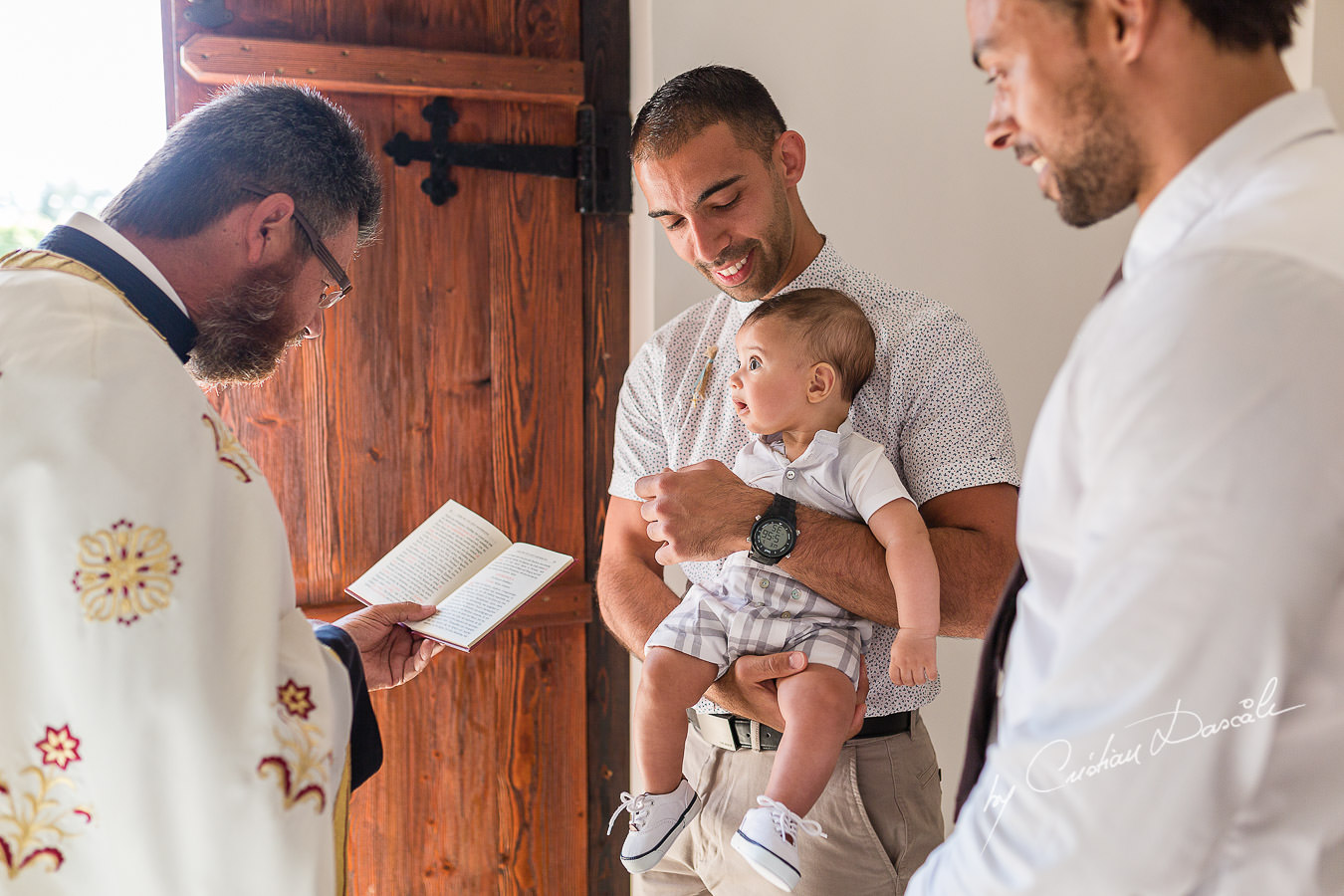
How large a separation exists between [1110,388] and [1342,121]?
1.68 metres

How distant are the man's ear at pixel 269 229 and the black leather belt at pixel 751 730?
38.0 inches

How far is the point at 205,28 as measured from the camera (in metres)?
2.11

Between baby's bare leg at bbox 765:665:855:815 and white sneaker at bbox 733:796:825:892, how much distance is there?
0.03 metres

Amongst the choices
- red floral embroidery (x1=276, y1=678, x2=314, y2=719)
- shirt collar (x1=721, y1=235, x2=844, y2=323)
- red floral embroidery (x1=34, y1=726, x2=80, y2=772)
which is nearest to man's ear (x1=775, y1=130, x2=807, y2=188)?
shirt collar (x1=721, y1=235, x2=844, y2=323)

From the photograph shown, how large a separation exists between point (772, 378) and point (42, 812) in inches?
43.7

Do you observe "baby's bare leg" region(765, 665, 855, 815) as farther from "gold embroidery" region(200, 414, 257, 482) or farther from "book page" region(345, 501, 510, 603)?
"gold embroidery" region(200, 414, 257, 482)

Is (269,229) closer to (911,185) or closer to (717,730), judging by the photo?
(717,730)

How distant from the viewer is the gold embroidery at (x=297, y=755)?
1.10 meters

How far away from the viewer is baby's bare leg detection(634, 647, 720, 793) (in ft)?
5.13

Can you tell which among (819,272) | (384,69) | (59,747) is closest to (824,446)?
(819,272)

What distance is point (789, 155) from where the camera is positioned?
69.6 inches

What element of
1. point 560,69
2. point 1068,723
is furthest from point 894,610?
point 560,69

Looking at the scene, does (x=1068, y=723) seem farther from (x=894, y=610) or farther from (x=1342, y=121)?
(x=1342, y=121)

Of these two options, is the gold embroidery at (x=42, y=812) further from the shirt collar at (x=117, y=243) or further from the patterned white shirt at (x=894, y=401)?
the patterned white shirt at (x=894, y=401)
